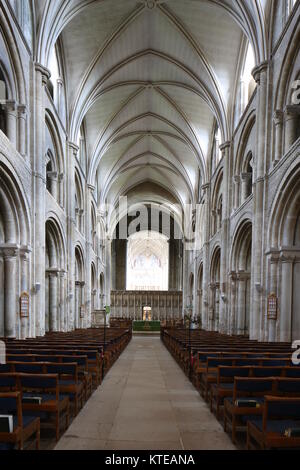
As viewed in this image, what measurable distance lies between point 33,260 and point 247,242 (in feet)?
36.8

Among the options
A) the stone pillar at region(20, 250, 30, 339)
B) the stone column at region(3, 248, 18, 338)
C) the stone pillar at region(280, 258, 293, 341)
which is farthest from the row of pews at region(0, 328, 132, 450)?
the stone pillar at region(280, 258, 293, 341)

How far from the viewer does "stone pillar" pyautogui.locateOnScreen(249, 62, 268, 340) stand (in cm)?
1417

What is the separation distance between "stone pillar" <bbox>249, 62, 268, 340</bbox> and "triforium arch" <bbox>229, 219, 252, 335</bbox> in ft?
13.0

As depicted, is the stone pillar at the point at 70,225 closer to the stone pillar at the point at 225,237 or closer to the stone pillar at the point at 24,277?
the stone pillar at the point at 24,277

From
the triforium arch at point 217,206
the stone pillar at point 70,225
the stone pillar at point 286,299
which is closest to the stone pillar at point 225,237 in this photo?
the triforium arch at point 217,206

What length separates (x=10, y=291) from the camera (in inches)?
503

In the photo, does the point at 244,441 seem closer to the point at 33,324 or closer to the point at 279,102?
the point at 33,324

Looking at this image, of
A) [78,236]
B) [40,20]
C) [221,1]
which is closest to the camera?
[40,20]

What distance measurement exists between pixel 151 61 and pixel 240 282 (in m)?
14.7

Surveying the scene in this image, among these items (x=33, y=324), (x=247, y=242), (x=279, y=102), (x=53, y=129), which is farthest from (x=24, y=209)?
(x=247, y=242)

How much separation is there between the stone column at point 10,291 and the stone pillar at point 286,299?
9.50 m

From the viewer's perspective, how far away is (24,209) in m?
13.3

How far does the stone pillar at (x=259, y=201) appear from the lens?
14172 mm

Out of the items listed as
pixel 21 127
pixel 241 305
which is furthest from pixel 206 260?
pixel 21 127
